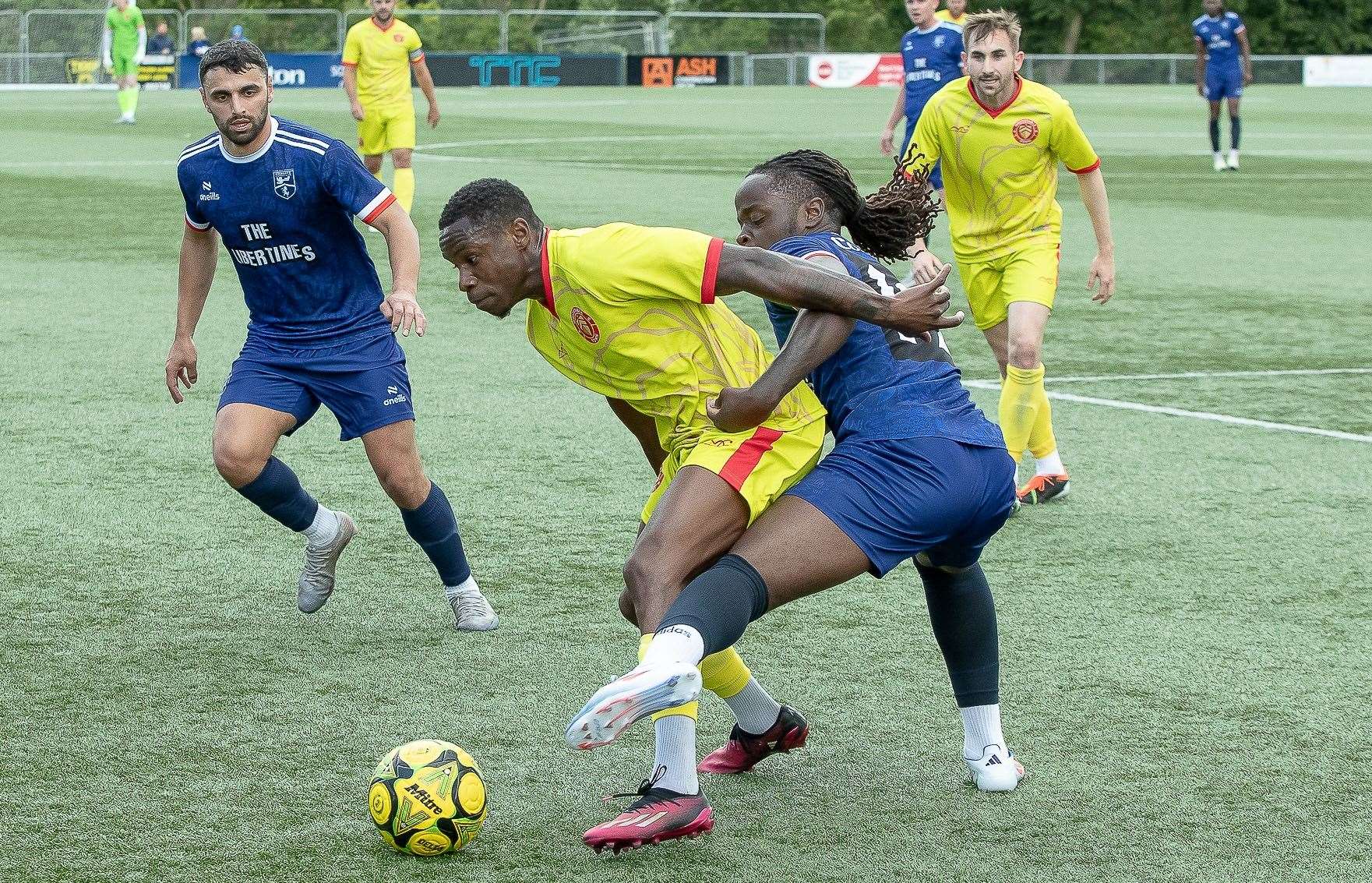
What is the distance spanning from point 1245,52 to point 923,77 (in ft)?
37.6

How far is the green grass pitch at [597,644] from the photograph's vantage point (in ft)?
13.5

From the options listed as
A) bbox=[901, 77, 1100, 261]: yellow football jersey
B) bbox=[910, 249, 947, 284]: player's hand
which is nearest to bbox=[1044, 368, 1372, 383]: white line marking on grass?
bbox=[901, 77, 1100, 261]: yellow football jersey

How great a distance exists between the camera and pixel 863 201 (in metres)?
4.63

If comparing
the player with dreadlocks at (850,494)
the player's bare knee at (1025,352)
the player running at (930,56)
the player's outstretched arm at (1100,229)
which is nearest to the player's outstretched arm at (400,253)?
the player with dreadlocks at (850,494)

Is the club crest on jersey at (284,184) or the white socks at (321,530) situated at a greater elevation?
the club crest on jersey at (284,184)

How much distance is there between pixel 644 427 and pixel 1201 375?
247 inches

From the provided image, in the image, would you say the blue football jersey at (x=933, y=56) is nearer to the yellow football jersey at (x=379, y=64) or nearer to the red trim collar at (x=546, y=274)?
the yellow football jersey at (x=379, y=64)

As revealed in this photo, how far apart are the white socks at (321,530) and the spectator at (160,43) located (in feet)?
140

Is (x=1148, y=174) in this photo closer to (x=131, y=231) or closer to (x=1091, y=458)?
(x=131, y=231)

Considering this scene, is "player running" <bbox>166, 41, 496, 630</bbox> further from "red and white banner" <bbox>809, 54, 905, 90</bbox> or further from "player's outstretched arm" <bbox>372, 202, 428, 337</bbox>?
"red and white banner" <bbox>809, 54, 905, 90</bbox>

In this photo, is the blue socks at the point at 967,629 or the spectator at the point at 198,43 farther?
the spectator at the point at 198,43

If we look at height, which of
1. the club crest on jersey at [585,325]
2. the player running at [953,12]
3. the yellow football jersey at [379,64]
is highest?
the player running at [953,12]

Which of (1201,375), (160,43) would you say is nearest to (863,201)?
(1201,375)

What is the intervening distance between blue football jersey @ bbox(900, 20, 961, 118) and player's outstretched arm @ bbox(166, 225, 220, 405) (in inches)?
421
